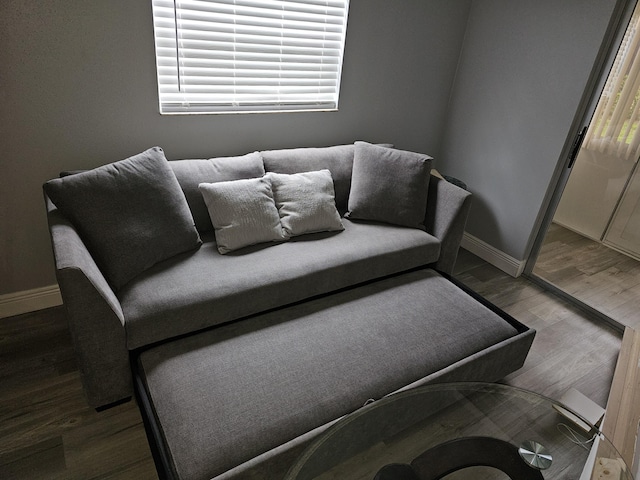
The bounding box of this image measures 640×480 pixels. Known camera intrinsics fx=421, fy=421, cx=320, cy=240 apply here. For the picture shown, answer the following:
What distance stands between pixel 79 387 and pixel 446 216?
2.06 m

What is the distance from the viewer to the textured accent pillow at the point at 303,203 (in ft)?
7.48

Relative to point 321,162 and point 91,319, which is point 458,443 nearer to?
point 91,319

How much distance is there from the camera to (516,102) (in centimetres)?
280

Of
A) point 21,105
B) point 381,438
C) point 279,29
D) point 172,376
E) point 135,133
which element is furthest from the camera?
point 279,29

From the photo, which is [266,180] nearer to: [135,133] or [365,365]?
[135,133]

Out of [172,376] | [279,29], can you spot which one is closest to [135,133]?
[279,29]

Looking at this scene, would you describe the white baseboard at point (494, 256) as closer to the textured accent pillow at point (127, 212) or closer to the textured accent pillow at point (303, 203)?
the textured accent pillow at point (303, 203)

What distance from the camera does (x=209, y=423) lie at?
1373 millimetres

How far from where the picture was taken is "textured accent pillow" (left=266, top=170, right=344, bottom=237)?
228cm

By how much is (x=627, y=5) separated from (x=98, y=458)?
3.33 m

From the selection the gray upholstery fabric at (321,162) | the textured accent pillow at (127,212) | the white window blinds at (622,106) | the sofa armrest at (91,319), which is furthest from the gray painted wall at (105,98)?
the white window blinds at (622,106)

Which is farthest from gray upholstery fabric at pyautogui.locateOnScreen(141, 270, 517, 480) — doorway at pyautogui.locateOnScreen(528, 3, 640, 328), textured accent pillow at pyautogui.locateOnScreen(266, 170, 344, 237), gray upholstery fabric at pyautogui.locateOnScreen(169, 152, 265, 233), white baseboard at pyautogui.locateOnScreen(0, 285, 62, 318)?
doorway at pyautogui.locateOnScreen(528, 3, 640, 328)

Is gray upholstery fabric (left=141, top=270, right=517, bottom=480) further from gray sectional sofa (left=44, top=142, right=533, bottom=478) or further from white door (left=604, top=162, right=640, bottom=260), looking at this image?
white door (left=604, top=162, right=640, bottom=260)

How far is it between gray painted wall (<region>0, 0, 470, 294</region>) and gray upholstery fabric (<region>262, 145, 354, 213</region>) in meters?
0.21
